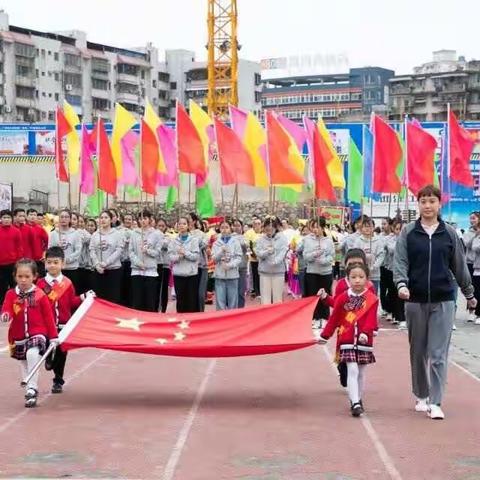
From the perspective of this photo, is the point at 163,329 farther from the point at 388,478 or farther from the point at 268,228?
the point at 268,228

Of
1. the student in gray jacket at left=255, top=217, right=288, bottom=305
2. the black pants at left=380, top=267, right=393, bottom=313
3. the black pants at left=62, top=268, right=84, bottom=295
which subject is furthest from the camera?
the black pants at left=380, top=267, right=393, bottom=313

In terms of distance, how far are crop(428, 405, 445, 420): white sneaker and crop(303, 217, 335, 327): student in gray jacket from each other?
284 inches

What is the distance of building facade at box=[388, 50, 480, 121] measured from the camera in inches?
4309

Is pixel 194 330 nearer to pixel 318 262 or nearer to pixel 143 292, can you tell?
pixel 318 262

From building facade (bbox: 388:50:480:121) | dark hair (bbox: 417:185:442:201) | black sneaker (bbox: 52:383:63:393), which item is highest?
building facade (bbox: 388:50:480:121)

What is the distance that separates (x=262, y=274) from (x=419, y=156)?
18.8ft

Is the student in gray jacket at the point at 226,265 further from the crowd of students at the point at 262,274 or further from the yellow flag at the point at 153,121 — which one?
the yellow flag at the point at 153,121

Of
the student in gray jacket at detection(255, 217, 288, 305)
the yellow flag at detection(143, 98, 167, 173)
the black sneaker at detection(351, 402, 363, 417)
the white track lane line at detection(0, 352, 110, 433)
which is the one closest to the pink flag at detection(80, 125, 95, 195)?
the yellow flag at detection(143, 98, 167, 173)

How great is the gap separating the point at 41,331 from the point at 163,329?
1116 mm

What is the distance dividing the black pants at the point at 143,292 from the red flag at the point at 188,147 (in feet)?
15.6

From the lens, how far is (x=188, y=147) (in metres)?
21.5

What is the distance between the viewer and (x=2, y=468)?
6.93 meters

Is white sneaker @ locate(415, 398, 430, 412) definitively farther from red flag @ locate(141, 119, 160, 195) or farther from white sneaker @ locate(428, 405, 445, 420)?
red flag @ locate(141, 119, 160, 195)

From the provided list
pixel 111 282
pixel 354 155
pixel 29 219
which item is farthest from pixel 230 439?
pixel 354 155
